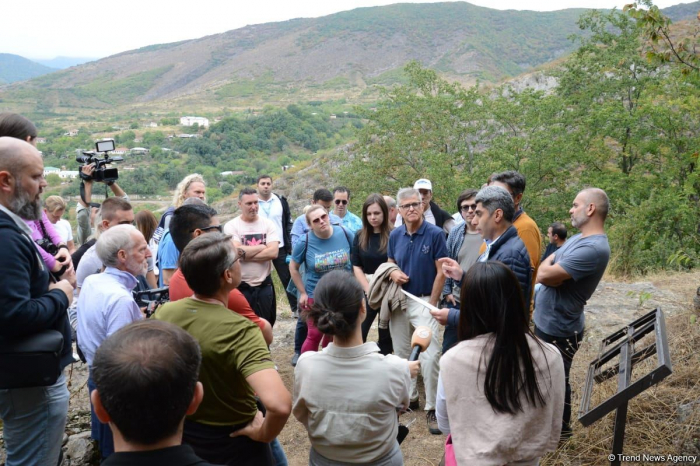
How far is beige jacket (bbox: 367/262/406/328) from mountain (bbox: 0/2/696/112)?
415 ft

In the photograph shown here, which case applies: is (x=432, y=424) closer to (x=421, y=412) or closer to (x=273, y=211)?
(x=421, y=412)

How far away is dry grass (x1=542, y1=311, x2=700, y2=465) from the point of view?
10.3 feet

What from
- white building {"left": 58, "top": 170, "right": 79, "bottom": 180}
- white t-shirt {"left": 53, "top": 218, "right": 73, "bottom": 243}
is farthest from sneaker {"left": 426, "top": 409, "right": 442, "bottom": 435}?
white building {"left": 58, "top": 170, "right": 79, "bottom": 180}

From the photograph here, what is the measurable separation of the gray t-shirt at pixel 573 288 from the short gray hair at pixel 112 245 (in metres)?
2.65

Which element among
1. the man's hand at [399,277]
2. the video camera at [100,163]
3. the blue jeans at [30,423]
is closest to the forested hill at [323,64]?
the video camera at [100,163]

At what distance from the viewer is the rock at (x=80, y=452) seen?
133 inches

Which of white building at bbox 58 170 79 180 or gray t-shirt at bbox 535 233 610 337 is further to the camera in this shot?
white building at bbox 58 170 79 180

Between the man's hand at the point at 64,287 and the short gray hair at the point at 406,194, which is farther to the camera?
the short gray hair at the point at 406,194

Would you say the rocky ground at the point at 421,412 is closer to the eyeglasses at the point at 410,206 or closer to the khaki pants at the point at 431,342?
the khaki pants at the point at 431,342

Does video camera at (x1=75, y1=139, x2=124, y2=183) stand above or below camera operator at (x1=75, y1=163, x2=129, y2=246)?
above

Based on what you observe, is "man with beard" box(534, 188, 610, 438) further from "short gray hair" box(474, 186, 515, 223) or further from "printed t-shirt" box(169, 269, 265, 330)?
"printed t-shirt" box(169, 269, 265, 330)

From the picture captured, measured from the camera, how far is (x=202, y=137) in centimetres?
7000

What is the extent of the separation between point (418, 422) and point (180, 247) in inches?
98.9

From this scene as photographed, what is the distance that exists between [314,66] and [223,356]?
7061 inches
